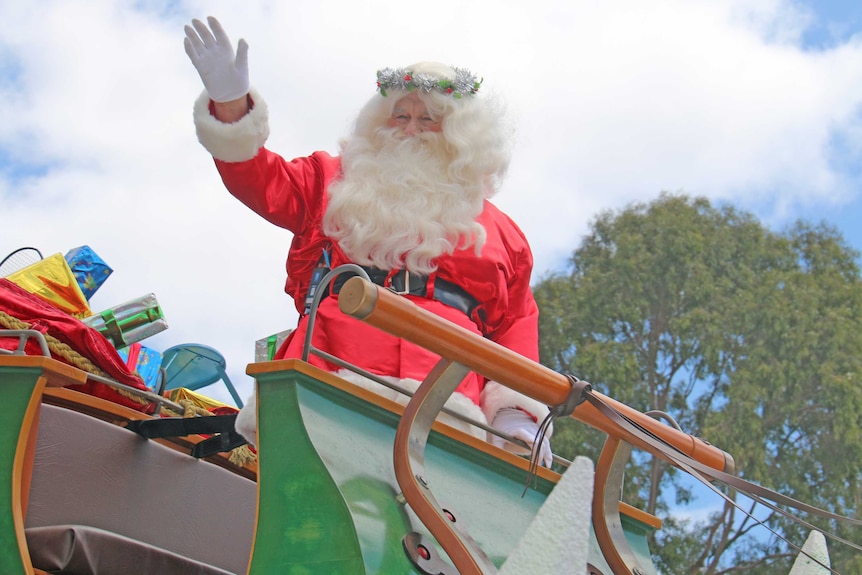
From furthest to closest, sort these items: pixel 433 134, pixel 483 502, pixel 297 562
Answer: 1. pixel 433 134
2. pixel 483 502
3. pixel 297 562

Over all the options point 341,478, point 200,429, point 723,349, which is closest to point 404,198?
point 200,429

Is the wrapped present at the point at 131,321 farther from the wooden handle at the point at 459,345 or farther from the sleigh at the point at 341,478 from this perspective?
the wooden handle at the point at 459,345

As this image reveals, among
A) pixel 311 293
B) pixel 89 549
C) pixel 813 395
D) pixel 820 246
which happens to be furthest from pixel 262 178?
pixel 820 246

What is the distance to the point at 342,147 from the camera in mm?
2951

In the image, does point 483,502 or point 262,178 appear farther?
point 262,178

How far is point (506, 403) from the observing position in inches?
99.2

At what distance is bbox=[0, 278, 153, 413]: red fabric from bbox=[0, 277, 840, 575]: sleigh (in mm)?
22

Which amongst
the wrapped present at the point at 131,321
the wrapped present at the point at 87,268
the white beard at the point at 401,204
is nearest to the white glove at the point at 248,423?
the white beard at the point at 401,204

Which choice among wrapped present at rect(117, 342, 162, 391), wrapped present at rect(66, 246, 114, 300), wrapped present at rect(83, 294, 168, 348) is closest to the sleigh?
wrapped present at rect(83, 294, 168, 348)

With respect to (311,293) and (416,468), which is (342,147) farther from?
(416,468)

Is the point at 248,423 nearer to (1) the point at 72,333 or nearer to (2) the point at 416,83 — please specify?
(1) the point at 72,333

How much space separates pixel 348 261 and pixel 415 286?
0.57ft

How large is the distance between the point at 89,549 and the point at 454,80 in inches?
57.6

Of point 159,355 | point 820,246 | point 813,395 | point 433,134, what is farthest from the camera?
point 820,246
